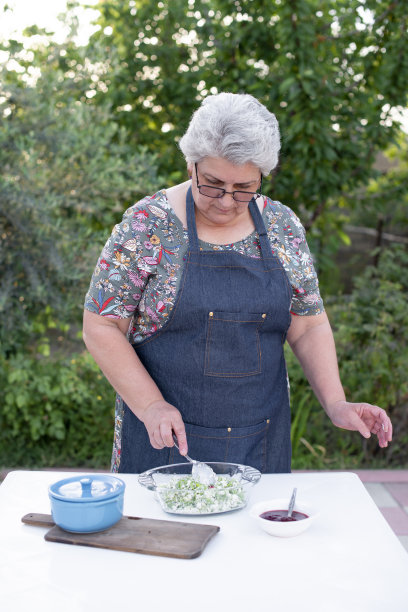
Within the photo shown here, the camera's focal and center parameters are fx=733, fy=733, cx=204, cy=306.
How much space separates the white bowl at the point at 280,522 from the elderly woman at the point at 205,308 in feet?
1.15

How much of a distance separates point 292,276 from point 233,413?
0.41 m

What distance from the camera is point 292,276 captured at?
202cm

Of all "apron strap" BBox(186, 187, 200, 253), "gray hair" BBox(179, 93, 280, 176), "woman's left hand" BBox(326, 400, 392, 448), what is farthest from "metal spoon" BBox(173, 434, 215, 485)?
"gray hair" BBox(179, 93, 280, 176)

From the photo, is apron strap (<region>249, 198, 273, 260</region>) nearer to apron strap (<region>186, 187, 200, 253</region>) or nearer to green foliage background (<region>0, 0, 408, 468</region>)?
apron strap (<region>186, 187, 200, 253</region>)

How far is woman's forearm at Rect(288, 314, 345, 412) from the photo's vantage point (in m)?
2.10

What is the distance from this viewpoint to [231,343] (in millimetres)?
1938

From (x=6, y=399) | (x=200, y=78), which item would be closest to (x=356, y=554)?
(x=6, y=399)

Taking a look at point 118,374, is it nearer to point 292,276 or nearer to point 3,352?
point 292,276

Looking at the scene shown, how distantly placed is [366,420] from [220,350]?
0.42m

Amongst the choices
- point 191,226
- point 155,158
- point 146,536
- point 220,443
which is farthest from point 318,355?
point 155,158

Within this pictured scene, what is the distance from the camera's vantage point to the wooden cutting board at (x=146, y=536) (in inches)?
55.9

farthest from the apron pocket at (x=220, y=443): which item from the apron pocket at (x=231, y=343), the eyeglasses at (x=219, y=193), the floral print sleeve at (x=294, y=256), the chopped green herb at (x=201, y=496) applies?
the eyeglasses at (x=219, y=193)

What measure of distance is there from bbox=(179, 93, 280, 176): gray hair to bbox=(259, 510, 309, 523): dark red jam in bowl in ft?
2.70

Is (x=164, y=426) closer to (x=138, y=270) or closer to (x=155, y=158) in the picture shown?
(x=138, y=270)
